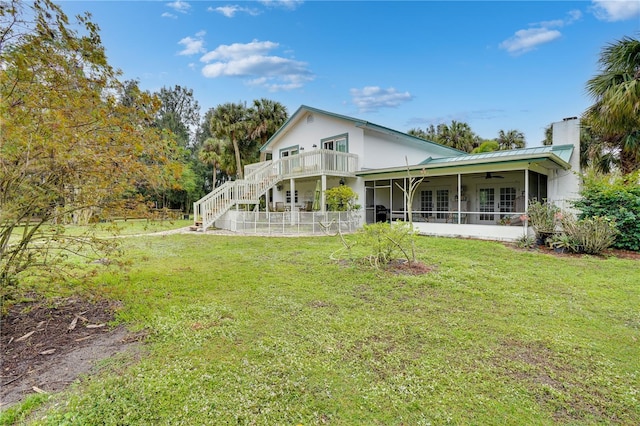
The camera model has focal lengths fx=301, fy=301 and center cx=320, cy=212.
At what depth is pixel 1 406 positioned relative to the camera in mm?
2432

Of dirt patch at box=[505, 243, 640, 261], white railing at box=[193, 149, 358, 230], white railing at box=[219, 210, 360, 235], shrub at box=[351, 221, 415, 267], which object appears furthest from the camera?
white railing at box=[193, 149, 358, 230]

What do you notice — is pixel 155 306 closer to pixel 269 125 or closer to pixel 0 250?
pixel 0 250

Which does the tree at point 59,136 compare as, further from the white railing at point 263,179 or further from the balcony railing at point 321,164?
the white railing at point 263,179

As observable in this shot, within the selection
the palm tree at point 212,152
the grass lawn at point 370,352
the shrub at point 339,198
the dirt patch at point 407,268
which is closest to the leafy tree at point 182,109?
the palm tree at point 212,152

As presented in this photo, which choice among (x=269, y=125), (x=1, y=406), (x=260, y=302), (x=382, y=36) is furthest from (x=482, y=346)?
(x=269, y=125)

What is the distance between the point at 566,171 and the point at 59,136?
16.5 m

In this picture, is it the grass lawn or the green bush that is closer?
the grass lawn

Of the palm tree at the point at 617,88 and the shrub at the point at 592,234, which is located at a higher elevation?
the palm tree at the point at 617,88

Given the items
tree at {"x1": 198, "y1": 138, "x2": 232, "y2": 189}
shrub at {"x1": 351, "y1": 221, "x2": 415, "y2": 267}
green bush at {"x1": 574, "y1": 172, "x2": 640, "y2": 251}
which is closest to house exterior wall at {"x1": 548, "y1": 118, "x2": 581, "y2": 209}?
green bush at {"x1": 574, "y1": 172, "x2": 640, "y2": 251}

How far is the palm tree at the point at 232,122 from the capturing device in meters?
23.1

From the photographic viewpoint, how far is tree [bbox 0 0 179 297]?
339cm

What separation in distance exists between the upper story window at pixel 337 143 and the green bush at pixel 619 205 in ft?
33.6

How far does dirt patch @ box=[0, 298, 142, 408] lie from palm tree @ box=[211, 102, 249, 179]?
64.5 ft

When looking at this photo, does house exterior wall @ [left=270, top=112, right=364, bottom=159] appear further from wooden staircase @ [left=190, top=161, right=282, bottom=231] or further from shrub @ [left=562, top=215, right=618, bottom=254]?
shrub @ [left=562, top=215, right=618, bottom=254]
